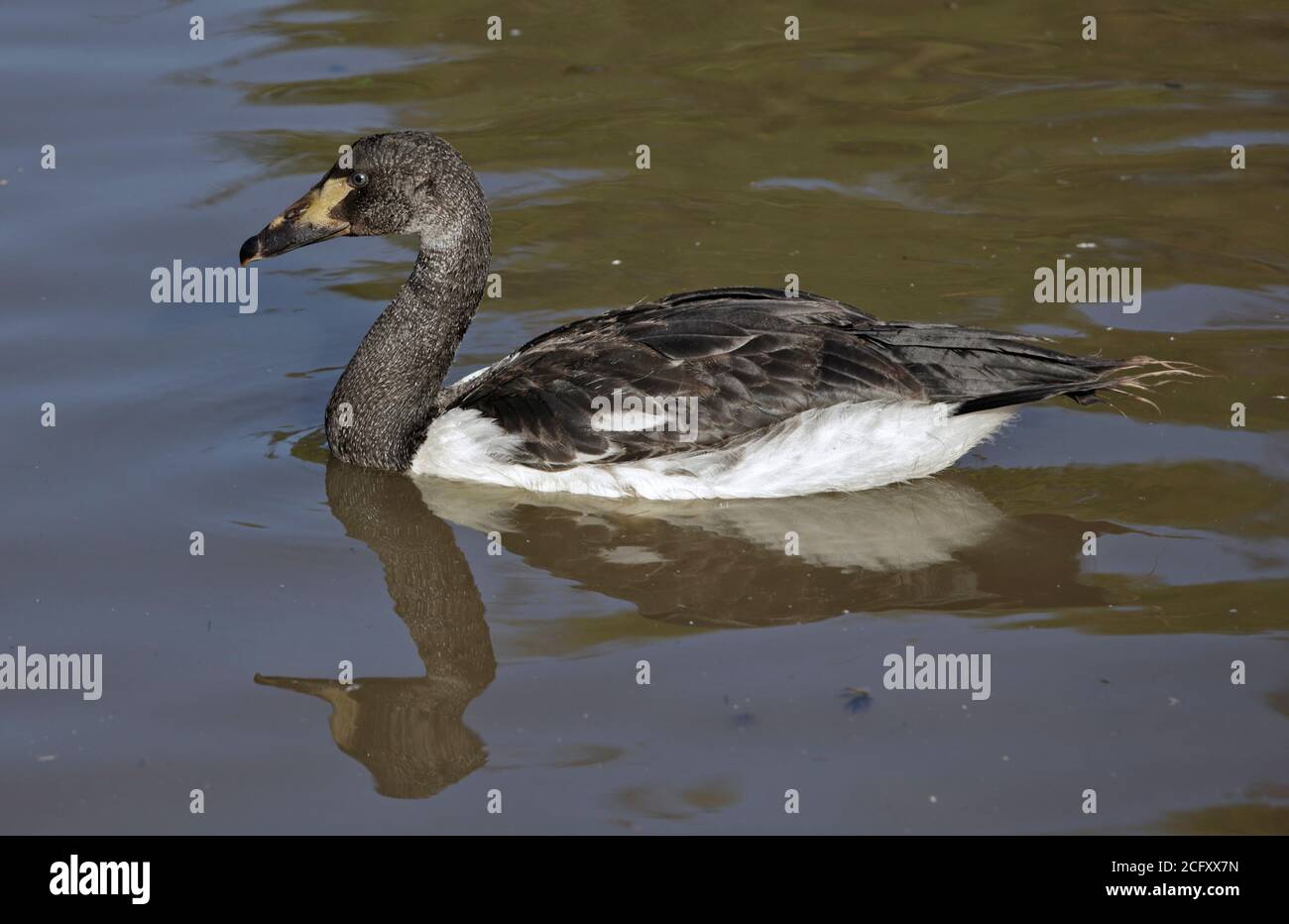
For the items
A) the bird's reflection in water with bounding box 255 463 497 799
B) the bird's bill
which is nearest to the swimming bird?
the bird's bill

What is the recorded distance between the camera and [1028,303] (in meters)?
10.4

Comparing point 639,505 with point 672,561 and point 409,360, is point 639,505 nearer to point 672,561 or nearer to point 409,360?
point 672,561

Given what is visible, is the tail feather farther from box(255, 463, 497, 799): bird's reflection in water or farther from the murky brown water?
box(255, 463, 497, 799): bird's reflection in water

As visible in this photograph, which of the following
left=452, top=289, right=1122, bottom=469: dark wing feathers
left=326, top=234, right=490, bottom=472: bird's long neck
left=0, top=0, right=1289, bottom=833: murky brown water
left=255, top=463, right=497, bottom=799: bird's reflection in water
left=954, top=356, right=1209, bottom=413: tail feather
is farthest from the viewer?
left=326, top=234, right=490, bottom=472: bird's long neck

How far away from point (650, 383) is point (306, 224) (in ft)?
7.17

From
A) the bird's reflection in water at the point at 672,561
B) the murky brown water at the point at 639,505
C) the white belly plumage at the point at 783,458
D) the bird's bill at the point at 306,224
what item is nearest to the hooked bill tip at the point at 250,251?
the bird's bill at the point at 306,224

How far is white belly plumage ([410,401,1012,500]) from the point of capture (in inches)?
325

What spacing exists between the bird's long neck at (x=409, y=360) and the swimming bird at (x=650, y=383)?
0.03 ft

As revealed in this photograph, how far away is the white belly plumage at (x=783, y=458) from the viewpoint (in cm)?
827

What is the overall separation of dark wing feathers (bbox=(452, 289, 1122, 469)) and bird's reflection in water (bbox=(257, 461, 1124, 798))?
1.39ft

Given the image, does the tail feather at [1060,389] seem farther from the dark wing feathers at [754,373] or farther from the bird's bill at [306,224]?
the bird's bill at [306,224]

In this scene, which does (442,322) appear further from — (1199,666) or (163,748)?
(1199,666)

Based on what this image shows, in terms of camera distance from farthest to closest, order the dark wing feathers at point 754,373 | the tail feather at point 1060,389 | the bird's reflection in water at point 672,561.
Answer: the dark wing feathers at point 754,373
the tail feather at point 1060,389
the bird's reflection in water at point 672,561

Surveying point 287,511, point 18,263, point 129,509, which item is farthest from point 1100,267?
point 18,263
